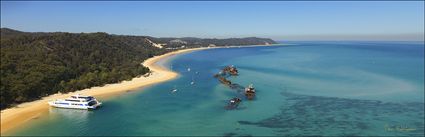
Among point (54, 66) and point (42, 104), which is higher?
point (54, 66)

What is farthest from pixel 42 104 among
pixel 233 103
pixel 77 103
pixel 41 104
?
pixel 233 103

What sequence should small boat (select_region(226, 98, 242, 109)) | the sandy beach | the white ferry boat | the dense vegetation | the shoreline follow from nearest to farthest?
the shoreline < the sandy beach < the white ferry boat < small boat (select_region(226, 98, 242, 109)) < the dense vegetation

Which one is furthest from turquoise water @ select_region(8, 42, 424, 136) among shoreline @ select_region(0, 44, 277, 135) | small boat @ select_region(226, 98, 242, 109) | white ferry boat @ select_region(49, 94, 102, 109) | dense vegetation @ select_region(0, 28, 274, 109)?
dense vegetation @ select_region(0, 28, 274, 109)

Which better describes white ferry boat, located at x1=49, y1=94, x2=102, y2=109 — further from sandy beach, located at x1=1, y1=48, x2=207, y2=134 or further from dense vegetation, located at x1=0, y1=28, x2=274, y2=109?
dense vegetation, located at x1=0, y1=28, x2=274, y2=109

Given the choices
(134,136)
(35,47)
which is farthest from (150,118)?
(35,47)

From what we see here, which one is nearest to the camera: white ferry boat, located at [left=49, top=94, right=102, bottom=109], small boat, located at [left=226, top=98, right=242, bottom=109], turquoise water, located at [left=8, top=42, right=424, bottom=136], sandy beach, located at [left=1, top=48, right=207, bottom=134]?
turquoise water, located at [left=8, top=42, right=424, bottom=136]

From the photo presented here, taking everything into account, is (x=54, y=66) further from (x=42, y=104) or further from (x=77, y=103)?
(x=77, y=103)

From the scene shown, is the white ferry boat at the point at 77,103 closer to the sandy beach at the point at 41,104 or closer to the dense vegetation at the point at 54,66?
the sandy beach at the point at 41,104

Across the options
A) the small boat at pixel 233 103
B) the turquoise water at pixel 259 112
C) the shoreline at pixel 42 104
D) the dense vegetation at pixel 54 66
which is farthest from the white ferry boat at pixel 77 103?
the small boat at pixel 233 103
